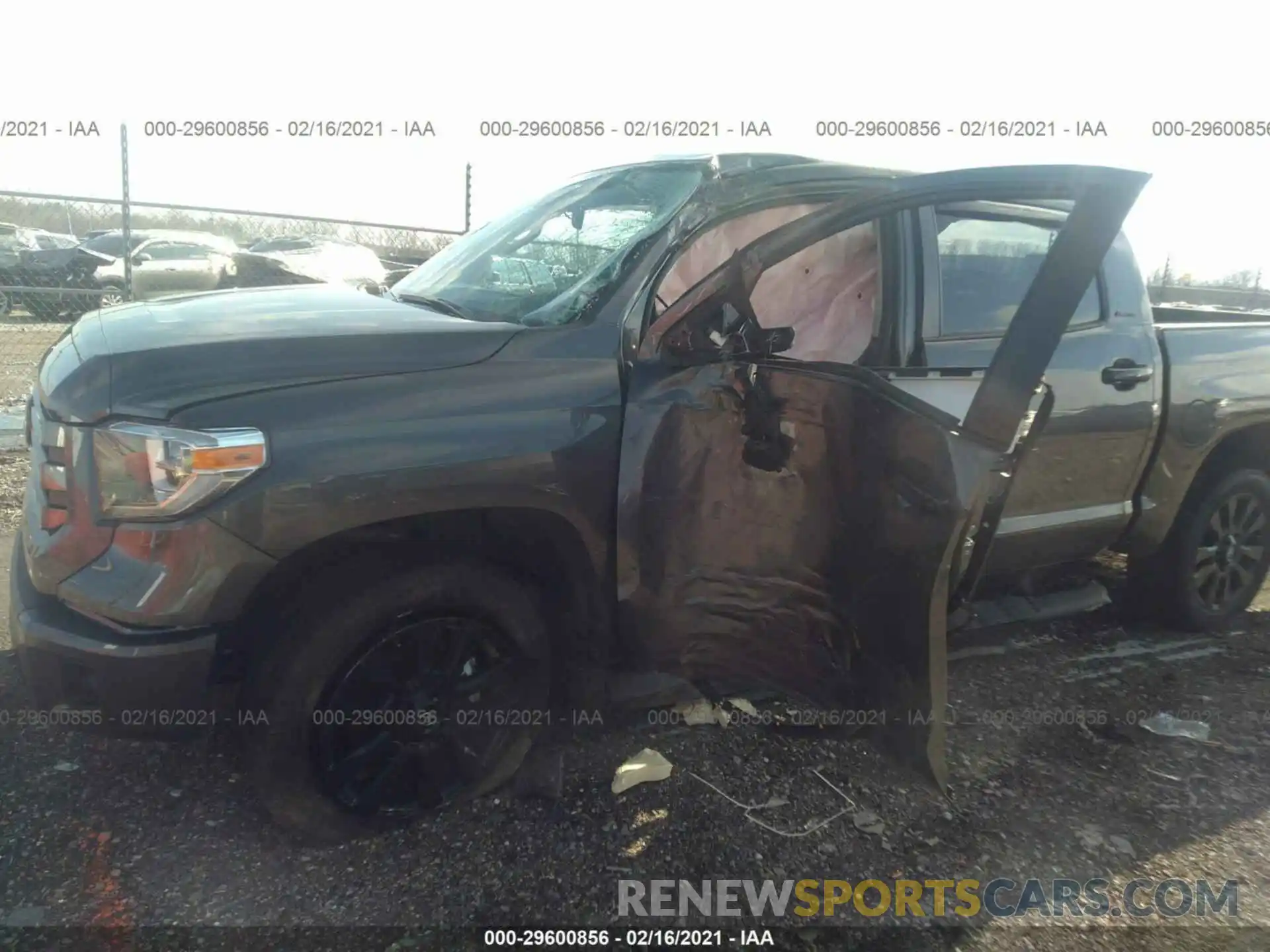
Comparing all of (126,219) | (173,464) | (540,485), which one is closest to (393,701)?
(540,485)

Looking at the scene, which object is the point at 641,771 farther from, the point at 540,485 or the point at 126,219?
the point at 126,219

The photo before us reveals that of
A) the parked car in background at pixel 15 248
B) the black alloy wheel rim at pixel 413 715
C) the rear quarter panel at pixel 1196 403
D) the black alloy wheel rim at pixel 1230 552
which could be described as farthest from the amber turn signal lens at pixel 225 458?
the parked car in background at pixel 15 248

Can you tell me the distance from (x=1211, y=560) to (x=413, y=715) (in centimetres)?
380

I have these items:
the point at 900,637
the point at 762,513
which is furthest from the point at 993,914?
the point at 762,513

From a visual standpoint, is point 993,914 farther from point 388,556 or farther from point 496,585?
point 388,556

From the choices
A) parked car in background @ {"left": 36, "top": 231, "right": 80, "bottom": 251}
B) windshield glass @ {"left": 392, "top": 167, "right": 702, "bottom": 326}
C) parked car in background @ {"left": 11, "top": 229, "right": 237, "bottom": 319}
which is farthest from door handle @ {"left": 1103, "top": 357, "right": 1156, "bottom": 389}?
parked car in background @ {"left": 36, "top": 231, "right": 80, "bottom": 251}

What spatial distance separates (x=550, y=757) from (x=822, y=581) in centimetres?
103

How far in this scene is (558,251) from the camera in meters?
3.05

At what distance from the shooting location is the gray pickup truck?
2186 mm

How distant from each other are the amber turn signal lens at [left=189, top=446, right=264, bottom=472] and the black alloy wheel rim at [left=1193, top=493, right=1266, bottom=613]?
405 centimetres

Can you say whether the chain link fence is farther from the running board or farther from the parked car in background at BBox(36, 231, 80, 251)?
the running board

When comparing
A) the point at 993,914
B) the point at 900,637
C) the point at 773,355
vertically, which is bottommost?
the point at 993,914

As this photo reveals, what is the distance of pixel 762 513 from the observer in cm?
268

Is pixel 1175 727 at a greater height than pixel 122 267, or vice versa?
pixel 122 267
